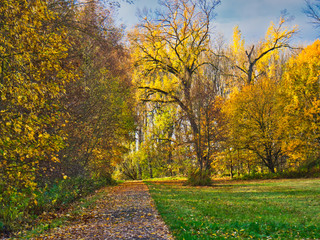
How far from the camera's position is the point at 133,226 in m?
6.67

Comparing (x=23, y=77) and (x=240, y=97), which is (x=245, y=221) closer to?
(x=23, y=77)

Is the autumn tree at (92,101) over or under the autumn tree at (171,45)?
under

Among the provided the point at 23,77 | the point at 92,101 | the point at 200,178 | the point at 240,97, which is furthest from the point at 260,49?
the point at 23,77

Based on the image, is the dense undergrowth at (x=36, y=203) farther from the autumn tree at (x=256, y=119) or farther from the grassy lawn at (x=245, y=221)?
the autumn tree at (x=256, y=119)

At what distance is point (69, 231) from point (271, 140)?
21484 millimetres

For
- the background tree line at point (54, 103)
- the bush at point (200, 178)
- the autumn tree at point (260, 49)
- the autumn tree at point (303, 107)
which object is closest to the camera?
the background tree line at point (54, 103)

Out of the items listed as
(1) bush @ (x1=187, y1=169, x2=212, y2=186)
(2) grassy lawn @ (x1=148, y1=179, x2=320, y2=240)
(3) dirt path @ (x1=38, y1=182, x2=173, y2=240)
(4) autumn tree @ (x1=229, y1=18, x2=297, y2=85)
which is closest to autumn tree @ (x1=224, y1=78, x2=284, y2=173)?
(4) autumn tree @ (x1=229, y1=18, x2=297, y2=85)

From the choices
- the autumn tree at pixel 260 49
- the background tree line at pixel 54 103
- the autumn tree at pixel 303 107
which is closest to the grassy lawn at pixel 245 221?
the background tree line at pixel 54 103

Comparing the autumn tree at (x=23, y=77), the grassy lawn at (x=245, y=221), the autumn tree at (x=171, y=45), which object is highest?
the autumn tree at (x=171, y=45)

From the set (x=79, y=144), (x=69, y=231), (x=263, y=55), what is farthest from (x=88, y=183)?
(x=263, y=55)

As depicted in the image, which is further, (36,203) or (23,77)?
(36,203)

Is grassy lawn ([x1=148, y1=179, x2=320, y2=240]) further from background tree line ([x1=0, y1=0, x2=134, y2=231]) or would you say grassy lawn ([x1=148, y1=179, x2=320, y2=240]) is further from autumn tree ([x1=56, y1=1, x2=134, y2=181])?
autumn tree ([x1=56, y1=1, x2=134, y2=181])

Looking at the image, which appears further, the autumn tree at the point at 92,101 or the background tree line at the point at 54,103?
the autumn tree at the point at 92,101

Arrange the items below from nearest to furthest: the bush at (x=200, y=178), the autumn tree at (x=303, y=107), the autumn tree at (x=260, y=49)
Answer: the bush at (x=200, y=178) < the autumn tree at (x=303, y=107) < the autumn tree at (x=260, y=49)
